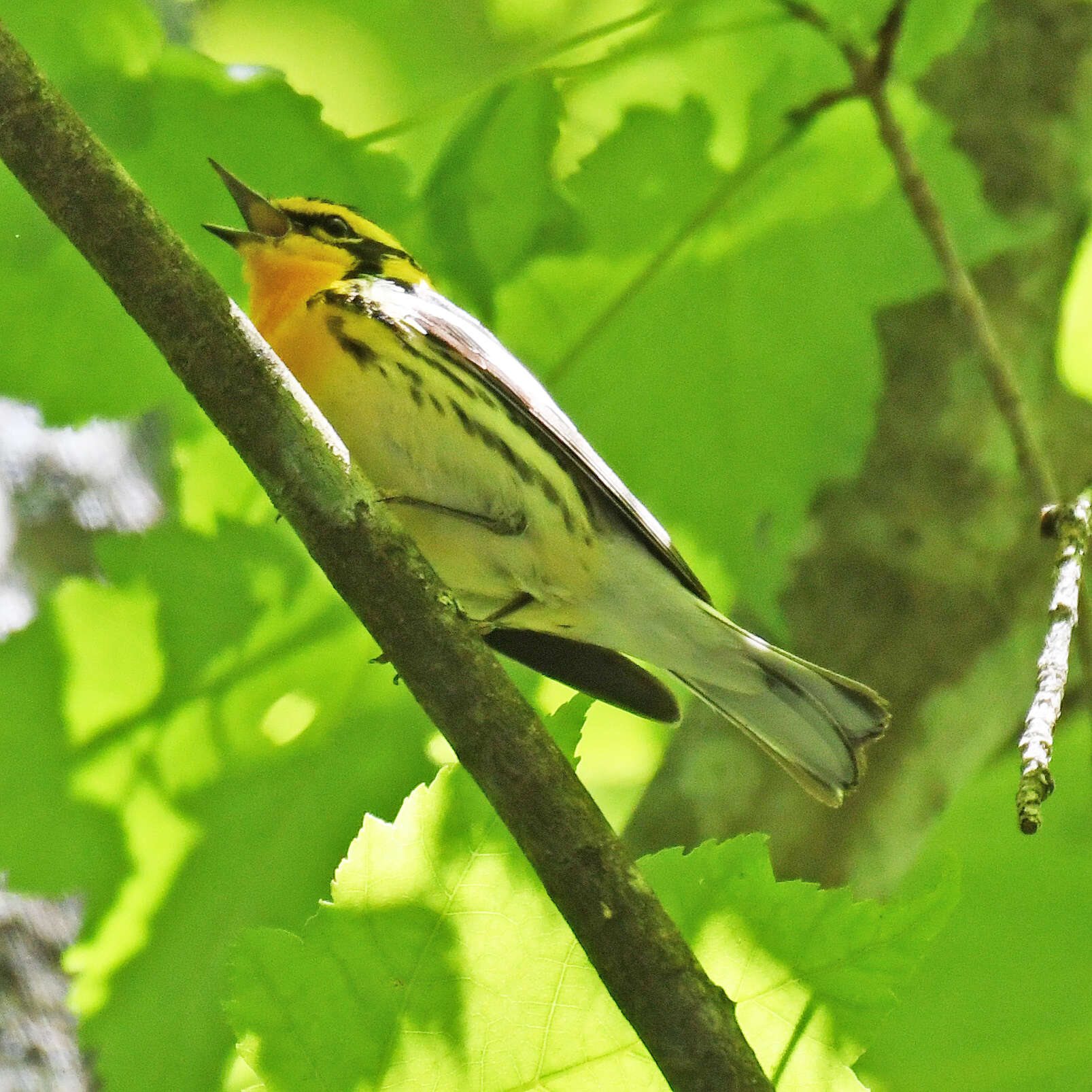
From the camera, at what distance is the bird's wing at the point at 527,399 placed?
2756 mm

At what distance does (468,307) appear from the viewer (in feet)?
9.34

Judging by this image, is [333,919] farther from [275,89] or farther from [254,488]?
[275,89]

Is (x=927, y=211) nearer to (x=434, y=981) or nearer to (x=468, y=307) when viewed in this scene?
(x=468, y=307)

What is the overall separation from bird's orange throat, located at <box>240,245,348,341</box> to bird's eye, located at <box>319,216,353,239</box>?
11cm

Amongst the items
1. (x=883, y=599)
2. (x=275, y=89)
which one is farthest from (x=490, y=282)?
(x=883, y=599)

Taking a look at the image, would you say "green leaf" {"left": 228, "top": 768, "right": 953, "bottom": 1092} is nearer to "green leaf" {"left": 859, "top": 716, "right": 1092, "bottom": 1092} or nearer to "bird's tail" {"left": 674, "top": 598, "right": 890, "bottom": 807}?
"bird's tail" {"left": 674, "top": 598, "right": 890, "bottom": 807}

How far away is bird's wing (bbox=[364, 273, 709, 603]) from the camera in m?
2.76

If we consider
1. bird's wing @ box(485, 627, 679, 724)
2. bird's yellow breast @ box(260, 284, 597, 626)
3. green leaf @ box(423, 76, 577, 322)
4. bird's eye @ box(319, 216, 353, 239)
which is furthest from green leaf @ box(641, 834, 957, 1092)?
bird's eye @ box(319, 216, 353, 239)

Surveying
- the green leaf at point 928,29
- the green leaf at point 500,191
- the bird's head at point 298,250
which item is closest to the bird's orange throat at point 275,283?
the bird's head at point 298,250

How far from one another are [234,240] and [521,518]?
84 cm

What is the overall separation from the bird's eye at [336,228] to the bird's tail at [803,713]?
125 centimetres

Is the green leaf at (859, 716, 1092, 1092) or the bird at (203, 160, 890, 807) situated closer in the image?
the bird at (203, 160, 890, 807)

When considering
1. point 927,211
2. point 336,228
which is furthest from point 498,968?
point 336,228

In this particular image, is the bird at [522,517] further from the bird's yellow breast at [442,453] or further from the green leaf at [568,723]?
the green leaf at [568,723]
